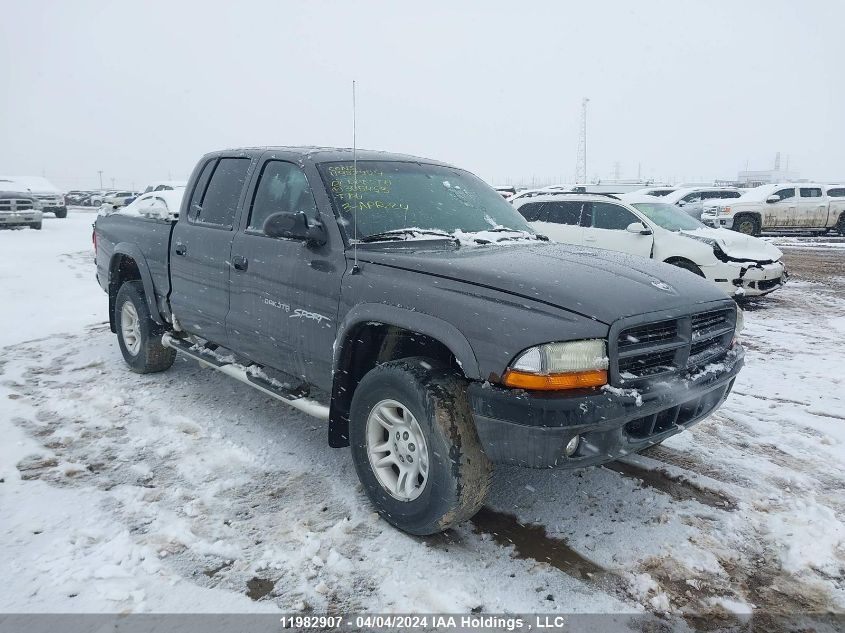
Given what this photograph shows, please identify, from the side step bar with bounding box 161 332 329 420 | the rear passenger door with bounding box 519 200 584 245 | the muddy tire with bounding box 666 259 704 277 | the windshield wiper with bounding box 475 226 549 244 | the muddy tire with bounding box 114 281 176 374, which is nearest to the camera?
the side step bar with bounding box 161 332 329 420

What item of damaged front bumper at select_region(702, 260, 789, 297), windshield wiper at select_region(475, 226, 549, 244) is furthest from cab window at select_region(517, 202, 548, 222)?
windshield wiper at select_region(475, 226, 549, 244)

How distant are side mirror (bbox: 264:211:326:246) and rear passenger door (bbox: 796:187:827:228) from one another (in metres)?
20.8

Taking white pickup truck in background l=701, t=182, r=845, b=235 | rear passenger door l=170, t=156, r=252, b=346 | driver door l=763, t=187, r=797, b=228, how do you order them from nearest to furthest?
rear passenger door l=170, t=156, r=252, b=346
white pickup truck in background l=701, t=182, r=845, b=235
driver door l=763, t=187, r=797, b=228

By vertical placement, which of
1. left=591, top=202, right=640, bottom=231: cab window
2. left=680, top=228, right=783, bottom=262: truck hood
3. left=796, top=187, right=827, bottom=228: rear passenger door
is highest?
left=796, top=187, right=827, bottom=228: rear passenger door

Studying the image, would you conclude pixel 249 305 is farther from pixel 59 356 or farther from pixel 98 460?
pixel 59 356

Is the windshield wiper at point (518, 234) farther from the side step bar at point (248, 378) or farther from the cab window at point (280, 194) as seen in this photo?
the side step bar at point (248, 378)

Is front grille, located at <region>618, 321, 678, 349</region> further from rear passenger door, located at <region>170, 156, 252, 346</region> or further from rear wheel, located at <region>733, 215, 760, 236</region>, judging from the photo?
rear wheel, located at <region>733, 215, 760, 236</region>

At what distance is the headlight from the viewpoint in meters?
2.52

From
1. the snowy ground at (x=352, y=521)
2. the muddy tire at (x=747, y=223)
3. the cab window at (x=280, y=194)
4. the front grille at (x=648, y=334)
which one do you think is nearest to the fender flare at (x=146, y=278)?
the snowy ground at (x=352, y=521)

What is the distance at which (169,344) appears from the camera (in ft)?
16.3

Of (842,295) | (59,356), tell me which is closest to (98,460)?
(59,356)

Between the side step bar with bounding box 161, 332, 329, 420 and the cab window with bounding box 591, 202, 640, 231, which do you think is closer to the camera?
the side step bar with bounding box 161, 332, 329, 420

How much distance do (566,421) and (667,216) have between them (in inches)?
319

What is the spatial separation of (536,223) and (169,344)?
6.66m
